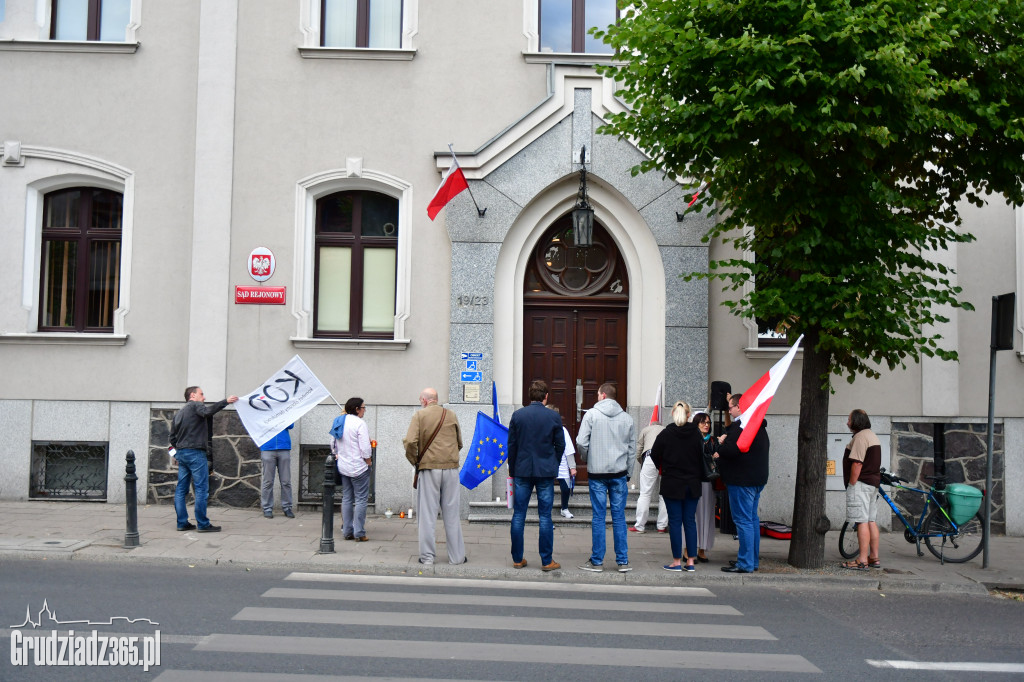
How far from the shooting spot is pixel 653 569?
9633 millimetres

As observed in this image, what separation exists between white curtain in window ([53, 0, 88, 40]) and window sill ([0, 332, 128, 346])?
468 cm

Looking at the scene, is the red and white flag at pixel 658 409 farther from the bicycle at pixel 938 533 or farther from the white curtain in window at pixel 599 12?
the white curtain in window at pixel 599 12

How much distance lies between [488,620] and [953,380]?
8.99 metres

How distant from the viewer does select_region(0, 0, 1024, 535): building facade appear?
12844 millimetres

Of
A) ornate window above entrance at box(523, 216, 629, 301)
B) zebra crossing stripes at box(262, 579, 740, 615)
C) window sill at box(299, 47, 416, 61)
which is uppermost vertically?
window sill at box(299, 47, 416, 61)

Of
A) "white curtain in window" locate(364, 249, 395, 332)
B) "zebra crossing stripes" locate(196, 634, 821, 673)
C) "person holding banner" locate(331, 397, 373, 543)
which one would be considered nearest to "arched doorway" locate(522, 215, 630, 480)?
"white curtain in window" locate(364, 249, 395, 332)

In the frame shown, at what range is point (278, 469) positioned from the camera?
1236 cm

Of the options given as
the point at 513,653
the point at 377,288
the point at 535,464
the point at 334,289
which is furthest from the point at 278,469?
the point at 513,653

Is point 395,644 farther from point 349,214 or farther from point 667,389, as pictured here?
point 349,214

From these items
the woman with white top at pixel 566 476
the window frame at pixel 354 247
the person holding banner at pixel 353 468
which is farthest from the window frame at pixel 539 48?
the person holding banner at pixel 353 468

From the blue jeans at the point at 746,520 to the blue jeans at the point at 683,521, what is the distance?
446mm

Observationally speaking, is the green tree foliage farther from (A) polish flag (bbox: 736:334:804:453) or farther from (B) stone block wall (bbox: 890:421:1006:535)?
(B) stone block wall (bbox: 890:421:1006:535)

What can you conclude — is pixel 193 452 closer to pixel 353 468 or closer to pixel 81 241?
pixel 353 468

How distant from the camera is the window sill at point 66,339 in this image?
12.9 metres
